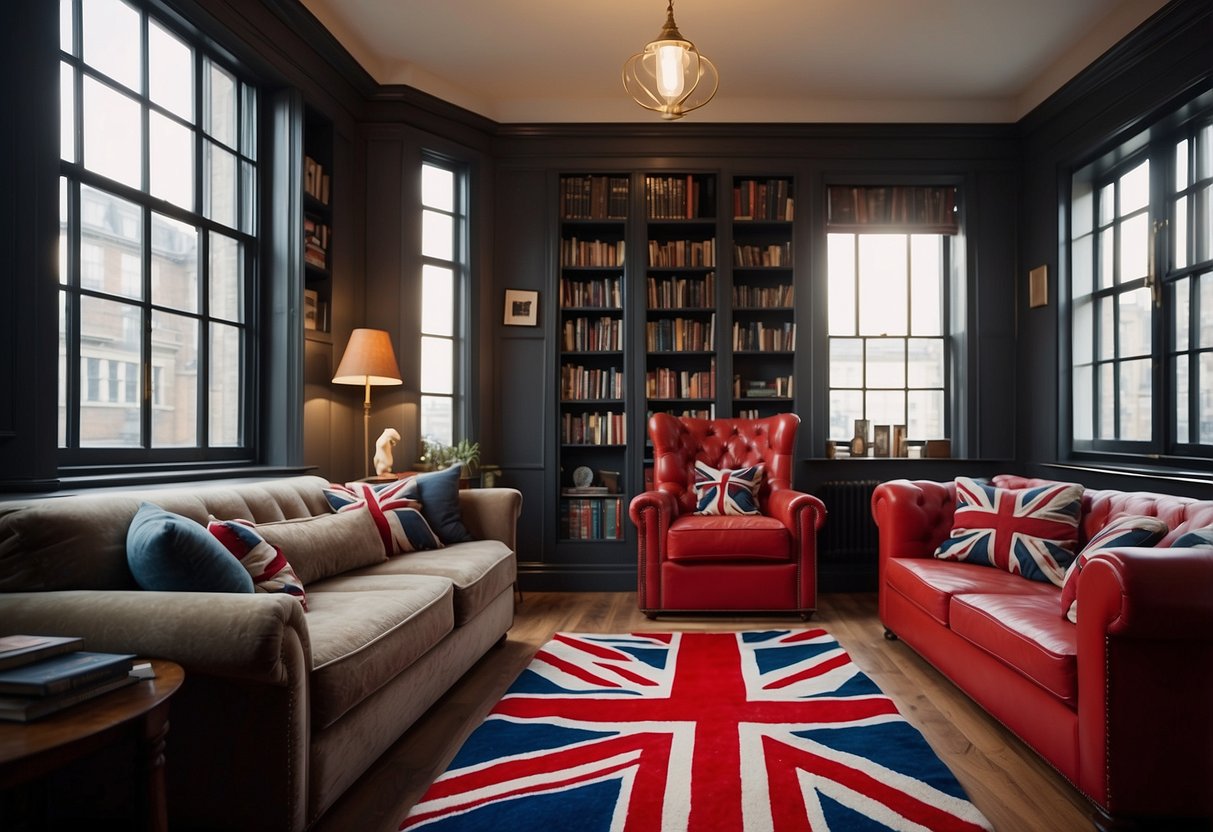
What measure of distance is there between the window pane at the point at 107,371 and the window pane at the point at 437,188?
2206mm

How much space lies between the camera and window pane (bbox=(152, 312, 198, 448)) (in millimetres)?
3160

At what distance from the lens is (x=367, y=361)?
402cm

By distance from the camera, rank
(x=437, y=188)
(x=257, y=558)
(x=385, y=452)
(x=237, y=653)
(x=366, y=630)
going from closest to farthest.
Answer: (x=237, y=653) < (x=366, y=630) < (x=257, y=558) < (x=385, y=452) < (x=437, y=188)

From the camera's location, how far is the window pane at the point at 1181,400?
362 cm

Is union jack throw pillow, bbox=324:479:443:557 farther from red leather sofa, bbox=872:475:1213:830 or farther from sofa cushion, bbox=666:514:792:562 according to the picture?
red leather sofa, bbox=872:475:1213:830

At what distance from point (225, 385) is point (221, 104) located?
1.33 metres

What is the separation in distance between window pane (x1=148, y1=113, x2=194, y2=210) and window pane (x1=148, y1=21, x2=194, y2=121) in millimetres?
81

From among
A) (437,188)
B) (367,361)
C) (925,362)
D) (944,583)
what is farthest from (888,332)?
(367,361)

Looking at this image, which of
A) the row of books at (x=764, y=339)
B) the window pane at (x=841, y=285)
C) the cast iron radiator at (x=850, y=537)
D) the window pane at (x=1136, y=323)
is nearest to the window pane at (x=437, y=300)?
the row of books at (x=764, y=339)

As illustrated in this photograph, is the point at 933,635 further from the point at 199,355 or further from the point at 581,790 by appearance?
the point at 199,355


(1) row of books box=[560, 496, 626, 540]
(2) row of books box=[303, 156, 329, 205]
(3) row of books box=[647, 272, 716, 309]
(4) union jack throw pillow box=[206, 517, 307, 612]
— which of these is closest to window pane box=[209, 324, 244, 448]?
(2) row of books box=[303, 156, 329, 205]

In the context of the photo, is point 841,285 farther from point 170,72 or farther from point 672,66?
point 170,72

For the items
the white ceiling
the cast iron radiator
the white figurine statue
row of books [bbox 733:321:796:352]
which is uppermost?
the white ceiling

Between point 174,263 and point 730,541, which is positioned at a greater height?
point 174,263
